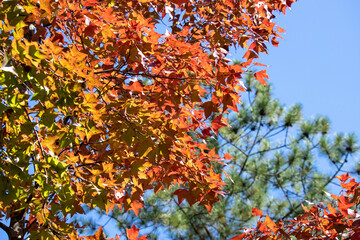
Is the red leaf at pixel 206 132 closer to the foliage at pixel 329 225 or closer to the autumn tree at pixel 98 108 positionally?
the autumn tree at pixel 98 108

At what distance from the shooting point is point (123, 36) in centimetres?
199

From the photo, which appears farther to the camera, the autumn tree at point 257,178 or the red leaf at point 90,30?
the autumn tree at point 257,178

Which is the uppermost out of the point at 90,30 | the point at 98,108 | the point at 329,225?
the point at 90,30

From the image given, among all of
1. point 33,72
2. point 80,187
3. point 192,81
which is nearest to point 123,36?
point 192,81

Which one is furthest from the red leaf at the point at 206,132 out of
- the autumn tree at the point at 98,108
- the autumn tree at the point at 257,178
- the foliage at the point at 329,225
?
the autumn tree at the point at 257,178

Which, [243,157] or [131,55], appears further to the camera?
[243,157]

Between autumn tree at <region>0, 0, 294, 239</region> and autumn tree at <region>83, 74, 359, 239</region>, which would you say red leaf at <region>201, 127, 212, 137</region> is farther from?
autumn tree at <region>83, 74, 359, 239</region>

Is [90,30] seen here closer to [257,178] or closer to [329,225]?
[329,225]

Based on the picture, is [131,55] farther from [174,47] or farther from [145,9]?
[145,9]

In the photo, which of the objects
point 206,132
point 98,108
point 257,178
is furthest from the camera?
point 257,178

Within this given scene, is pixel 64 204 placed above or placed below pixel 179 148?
below

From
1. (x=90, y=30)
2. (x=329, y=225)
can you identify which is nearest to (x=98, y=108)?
(x=90, y=30)

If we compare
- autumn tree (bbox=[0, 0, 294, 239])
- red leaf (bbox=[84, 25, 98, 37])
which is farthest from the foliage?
red leaf (bbox=[84, 25, 98, 37])

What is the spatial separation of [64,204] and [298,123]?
6286 millimetres
